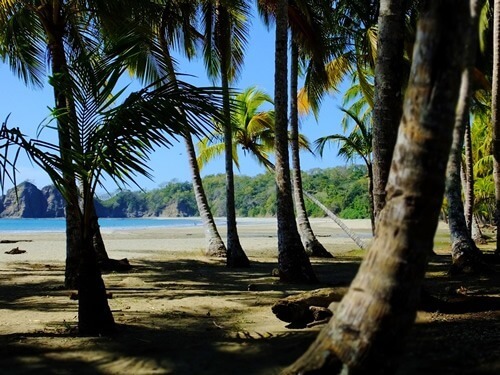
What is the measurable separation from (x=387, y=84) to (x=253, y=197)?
355 feet

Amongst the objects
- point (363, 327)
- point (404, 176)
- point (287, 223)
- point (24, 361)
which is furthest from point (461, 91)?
point (287, 223)

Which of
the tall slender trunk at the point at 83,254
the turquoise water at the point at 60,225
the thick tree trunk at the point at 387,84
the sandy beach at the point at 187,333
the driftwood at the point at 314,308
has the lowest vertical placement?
the turquoise water at the point at 60,225

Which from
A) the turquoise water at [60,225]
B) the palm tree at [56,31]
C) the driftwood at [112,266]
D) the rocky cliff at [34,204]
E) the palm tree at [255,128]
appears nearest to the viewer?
the palm tree at [56,31]

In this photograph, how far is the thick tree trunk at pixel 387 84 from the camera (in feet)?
20.4

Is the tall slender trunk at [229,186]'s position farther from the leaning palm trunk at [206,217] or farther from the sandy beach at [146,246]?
the sandy beach at [146,246]

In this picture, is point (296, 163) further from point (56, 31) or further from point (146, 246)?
point (146, 246)

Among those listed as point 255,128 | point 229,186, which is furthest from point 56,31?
point 255,128

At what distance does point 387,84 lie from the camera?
6230 millimetres

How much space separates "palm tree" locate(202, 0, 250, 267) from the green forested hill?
120ft

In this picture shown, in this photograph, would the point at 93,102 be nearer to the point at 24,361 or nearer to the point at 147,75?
the point at 24,361

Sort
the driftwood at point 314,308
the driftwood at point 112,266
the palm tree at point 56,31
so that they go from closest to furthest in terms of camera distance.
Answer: the driftwood at point 314,308 → the palm tree at point 56,31 → the driftwood at point 112,266

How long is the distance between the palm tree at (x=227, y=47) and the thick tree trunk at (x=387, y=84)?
6.50 metres

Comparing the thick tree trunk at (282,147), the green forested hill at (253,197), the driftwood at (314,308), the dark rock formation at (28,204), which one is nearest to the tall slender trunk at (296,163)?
the thick tree trunk at (282,147)

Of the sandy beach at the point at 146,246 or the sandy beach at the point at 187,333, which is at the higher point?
the sandy beach at the point at 187,333
